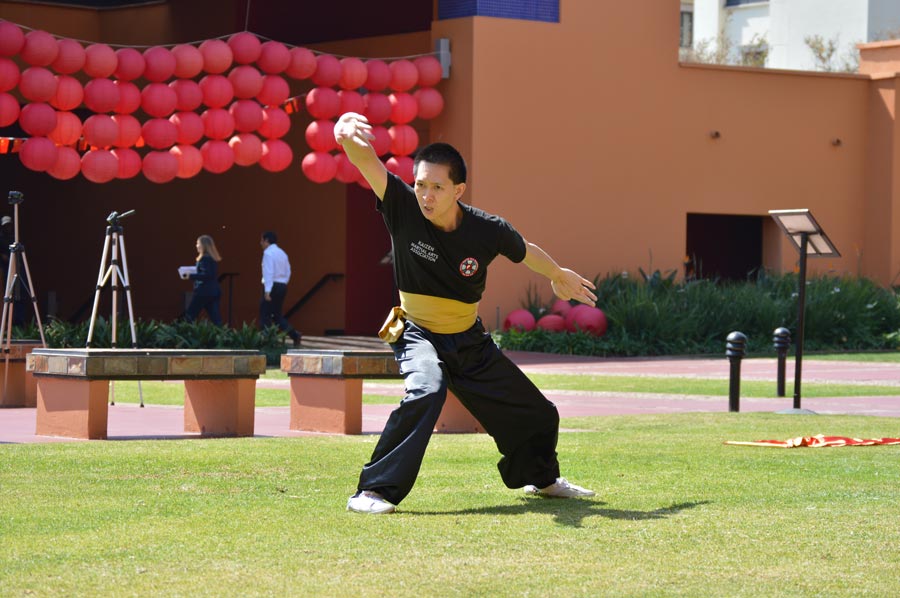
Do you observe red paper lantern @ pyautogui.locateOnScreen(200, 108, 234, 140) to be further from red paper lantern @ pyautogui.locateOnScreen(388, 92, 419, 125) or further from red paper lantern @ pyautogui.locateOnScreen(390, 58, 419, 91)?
red paper lantern @ pyautogui.locateOnScreen(390, 58, 419, 91)

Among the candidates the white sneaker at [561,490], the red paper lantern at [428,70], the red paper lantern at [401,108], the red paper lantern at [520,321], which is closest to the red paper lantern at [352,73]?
the red paper lantern at [401,108]

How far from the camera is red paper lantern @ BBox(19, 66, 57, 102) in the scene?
A: 72.4 ft

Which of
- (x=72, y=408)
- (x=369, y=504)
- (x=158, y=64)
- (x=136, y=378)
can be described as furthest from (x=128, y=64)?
(x=369, y=504)

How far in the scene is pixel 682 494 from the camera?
7.97 meters

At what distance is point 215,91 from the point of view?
23.8 meters

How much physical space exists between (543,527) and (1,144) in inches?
658

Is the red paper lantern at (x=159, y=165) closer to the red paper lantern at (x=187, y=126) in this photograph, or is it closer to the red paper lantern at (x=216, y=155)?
the red paper lantern at (x=187, y=126)

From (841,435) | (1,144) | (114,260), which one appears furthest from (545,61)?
(841,435)

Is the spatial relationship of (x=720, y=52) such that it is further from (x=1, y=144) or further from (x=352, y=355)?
(x=352, y=355)

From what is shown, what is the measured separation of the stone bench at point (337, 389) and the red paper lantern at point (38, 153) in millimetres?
11299

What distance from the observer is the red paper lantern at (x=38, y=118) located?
22.1 metres

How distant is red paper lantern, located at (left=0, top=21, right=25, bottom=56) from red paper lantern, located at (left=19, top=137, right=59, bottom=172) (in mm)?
1291

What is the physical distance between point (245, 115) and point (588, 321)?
649cm

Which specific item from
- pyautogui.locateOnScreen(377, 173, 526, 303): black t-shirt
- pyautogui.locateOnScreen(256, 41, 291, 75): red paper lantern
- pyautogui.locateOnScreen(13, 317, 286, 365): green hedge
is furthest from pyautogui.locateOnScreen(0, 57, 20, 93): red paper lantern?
pyautogui.locateOnScreen(377, 173, 526, 303): black t-shirt
